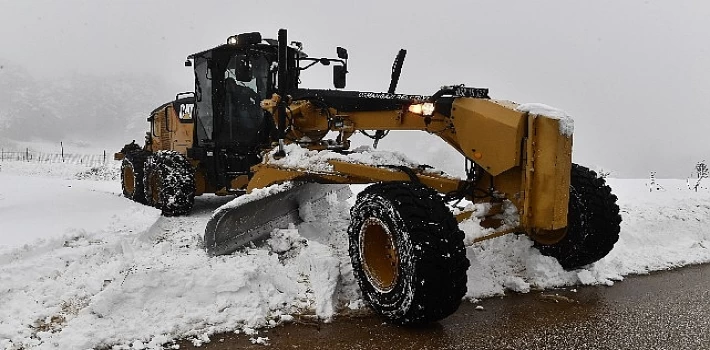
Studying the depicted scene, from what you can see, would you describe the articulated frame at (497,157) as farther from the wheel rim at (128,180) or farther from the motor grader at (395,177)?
the wheel rim at (128,180)

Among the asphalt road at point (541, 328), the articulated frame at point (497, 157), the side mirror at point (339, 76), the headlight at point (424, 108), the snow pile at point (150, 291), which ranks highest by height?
the side mirror at point (339, 76)

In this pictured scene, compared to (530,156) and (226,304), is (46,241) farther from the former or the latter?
(530,156)

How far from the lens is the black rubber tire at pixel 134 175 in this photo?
354 inches

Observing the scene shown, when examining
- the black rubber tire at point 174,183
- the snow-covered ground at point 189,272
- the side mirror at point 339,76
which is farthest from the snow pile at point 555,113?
the black rubber tire at point 174,183

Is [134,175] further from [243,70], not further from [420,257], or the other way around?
[420,257]

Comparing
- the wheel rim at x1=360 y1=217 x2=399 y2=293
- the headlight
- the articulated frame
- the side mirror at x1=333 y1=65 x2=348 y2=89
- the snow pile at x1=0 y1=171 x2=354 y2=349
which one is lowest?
the snow pile at x1=0 y1=171 x2=354 y2=349

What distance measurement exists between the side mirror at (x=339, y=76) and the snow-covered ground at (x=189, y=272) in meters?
1.42

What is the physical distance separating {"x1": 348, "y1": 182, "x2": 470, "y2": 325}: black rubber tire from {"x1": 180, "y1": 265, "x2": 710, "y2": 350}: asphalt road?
0.17 m

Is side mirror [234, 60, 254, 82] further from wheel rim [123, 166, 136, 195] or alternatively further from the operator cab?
wheel rim [123, 166, 136, 195]

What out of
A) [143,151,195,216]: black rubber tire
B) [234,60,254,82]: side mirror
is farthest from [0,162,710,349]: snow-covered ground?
[234,60,254,82]: side mirror

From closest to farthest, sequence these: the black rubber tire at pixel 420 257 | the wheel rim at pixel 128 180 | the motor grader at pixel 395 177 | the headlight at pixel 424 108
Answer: the black rubber tire at pixel 420 257
the motor grader at pixel 395 177
the headlight at pixel 424 108
the wheel rim at pixel 128 180

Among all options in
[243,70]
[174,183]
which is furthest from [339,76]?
[174,183]

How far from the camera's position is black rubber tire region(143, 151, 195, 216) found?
7.29 m

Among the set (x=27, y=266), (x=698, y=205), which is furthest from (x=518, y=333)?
(x=698, y=205)
